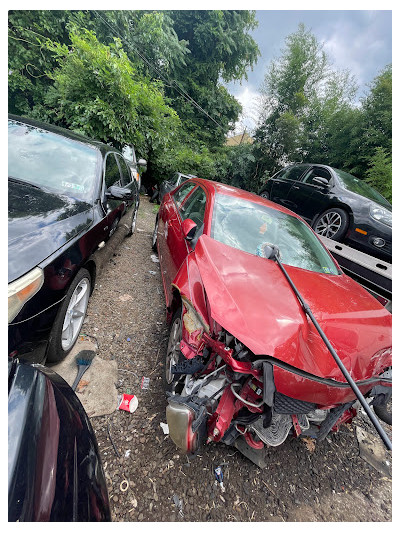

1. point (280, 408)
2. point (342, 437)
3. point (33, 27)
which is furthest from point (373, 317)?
point (33, 27)

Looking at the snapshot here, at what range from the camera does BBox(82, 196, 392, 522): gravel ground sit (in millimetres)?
1368

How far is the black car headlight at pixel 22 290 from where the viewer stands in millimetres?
1168

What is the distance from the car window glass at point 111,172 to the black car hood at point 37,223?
28.6 inches

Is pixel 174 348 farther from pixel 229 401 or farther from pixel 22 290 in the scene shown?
pixel 22 290

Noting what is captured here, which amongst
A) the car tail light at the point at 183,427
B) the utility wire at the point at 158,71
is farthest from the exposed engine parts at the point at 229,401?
the utility wire at the point at 158,71

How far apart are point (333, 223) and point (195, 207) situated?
270 cm

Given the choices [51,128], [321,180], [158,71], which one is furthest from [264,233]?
[158,71]

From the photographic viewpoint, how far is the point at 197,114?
13.5m

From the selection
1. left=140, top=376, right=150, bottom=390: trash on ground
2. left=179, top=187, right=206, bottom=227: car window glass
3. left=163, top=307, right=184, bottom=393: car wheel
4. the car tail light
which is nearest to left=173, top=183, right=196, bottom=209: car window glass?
left=179, top=187, right=206, bottom=227: car window glass

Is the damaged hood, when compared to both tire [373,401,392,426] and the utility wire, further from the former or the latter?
the utility wire

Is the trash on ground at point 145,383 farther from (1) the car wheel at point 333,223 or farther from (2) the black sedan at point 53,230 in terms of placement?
(1) the car wheel at point 333,223

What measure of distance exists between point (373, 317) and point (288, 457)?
1.23 m

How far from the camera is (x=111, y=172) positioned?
9.23 ft

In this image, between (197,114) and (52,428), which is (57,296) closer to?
(52,428)
